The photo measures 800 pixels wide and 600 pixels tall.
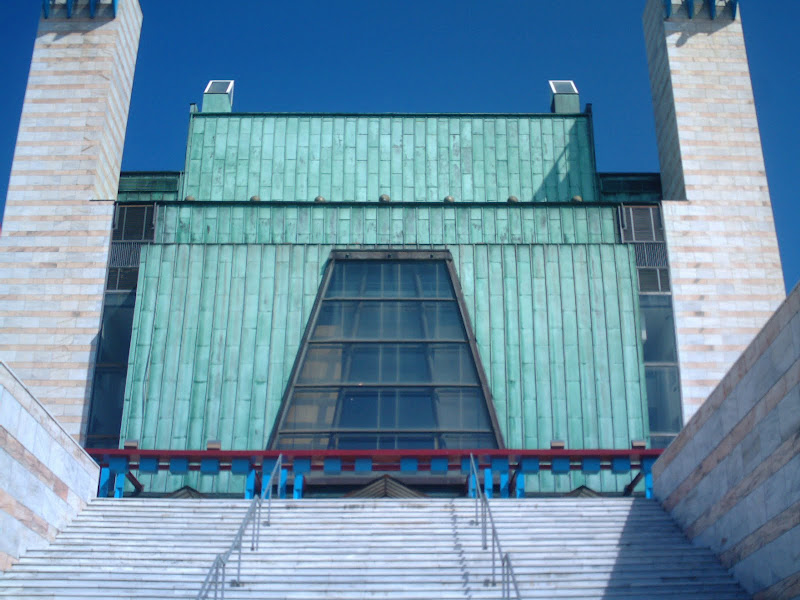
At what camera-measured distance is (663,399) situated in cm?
3161

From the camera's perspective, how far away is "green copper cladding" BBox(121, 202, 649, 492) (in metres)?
30.3

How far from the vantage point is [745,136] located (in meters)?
36.3

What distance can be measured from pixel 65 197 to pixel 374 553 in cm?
2046

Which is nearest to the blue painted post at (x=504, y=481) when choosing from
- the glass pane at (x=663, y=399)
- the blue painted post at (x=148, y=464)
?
the glass pane at (x=663, y=399)

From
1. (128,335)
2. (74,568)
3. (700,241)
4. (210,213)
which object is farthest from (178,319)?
(700,241)

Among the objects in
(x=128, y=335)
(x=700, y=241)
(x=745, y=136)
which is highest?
(x=745, y=136)

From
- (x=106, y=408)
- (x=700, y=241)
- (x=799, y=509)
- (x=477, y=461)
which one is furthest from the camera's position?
(x=700, y=241)

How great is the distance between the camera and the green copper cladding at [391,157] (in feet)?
126

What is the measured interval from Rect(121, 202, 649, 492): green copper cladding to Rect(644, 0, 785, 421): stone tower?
82.2 inches

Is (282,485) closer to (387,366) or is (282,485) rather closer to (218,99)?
(387,366)

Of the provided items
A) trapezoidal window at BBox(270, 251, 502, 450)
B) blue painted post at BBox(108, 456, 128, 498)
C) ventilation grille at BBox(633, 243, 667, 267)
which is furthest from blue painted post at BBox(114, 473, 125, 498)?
ventilation grille at BBox(633, 243, 667, 267)

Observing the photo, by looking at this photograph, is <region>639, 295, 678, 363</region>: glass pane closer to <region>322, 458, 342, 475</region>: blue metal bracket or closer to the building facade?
the building facade

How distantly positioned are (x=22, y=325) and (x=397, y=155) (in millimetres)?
14667

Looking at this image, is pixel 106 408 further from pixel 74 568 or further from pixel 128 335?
pixel 74 568
